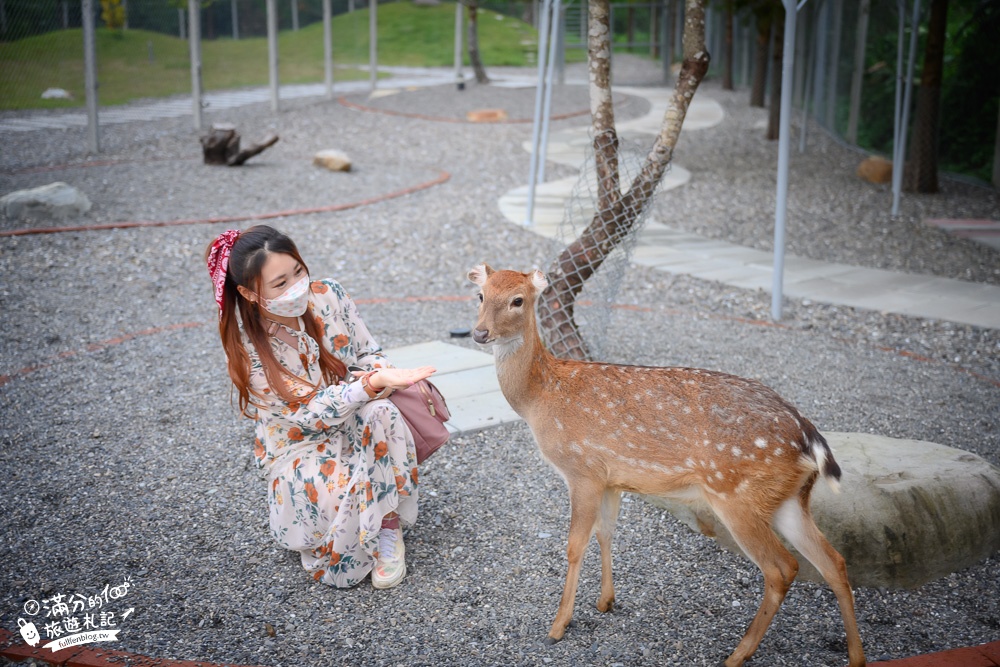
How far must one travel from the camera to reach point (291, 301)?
3.33m

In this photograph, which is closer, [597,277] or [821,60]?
[597,277]

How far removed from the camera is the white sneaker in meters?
3.58

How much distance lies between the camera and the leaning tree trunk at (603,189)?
5.50 m

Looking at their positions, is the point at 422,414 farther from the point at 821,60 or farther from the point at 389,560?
the point at 821,60

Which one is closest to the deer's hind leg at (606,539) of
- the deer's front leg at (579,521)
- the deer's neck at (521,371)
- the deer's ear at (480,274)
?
the deer's front leg at (579,521)

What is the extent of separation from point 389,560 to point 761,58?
1828 cm

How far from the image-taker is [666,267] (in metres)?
8.38

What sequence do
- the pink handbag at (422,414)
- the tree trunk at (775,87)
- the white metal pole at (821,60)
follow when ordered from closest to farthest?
1. the pink handbag at (422,414)
2. the tree trunk at (775,87)
3. the white metal pole at (821,60)

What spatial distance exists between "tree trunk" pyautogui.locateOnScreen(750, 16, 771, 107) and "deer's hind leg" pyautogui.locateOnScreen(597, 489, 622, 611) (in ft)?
47.5

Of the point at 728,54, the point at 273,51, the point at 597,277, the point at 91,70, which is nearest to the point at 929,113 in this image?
the point at 597,277

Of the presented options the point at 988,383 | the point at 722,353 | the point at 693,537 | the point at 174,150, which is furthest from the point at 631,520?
the point at 174,150

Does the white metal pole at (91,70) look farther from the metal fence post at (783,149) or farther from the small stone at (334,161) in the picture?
the metal fence post at (783,149)

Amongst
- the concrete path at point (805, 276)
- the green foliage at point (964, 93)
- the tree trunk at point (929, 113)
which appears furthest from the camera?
the green foliage at point (964, 93)

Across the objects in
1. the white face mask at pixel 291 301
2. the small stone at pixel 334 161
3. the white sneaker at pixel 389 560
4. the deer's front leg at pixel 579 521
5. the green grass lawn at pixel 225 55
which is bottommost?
the white sneaker at pixel 389 560
